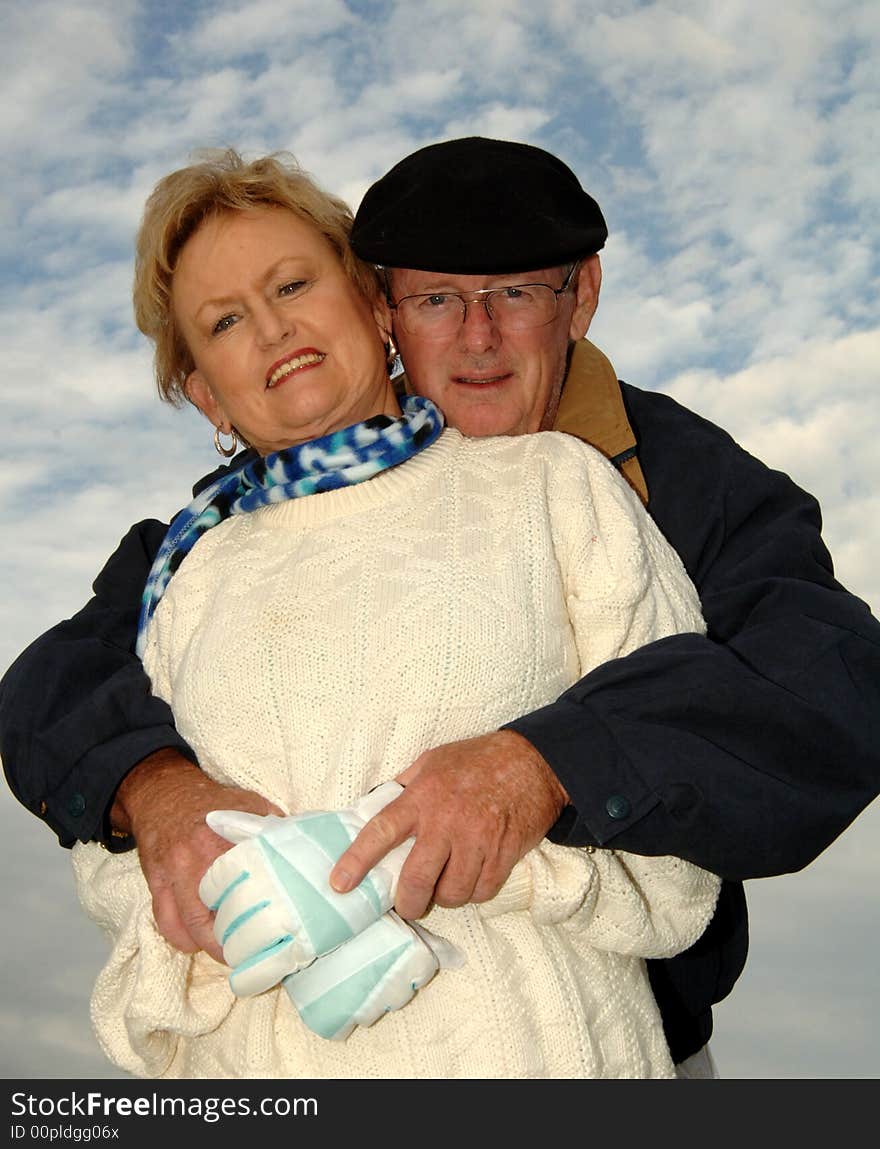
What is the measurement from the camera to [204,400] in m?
3.08

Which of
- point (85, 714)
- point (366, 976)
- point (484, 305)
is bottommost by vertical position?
point (366, 976)

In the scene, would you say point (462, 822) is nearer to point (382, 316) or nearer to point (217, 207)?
point (382, 316)

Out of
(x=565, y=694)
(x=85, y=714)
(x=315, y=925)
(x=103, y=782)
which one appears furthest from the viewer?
(x=85, y=714)

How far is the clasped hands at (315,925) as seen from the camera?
6.73ft

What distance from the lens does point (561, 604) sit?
8.03ft

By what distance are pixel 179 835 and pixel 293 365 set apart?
37.1 inches

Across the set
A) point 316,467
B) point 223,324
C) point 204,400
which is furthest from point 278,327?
point 204,400

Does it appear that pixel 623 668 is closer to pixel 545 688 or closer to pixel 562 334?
pixel 545 688

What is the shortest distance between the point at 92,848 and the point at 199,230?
1.28 meters

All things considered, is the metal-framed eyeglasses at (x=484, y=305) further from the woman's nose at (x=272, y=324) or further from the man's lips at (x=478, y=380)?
the woman's nose at (x=272, y=324)

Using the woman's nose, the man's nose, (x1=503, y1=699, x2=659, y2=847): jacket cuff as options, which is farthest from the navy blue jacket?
the woman's nose

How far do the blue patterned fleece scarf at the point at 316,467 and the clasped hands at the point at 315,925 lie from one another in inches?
28.5

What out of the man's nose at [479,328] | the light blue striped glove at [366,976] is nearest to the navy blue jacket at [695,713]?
the light blue striped glove at [366,976]

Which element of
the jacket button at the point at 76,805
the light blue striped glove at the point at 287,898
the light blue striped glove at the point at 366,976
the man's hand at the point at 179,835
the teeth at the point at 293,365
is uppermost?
the teeth at the point at 293,365
